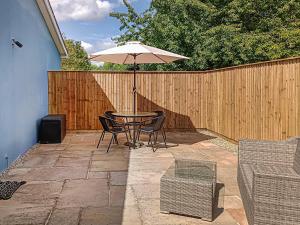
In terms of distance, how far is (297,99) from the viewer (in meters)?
4.69

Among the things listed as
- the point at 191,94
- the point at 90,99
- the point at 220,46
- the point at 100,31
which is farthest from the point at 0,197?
the point at 100,31

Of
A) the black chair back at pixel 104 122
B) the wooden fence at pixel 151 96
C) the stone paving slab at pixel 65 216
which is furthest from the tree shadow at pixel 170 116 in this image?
the stone paving slab at pixel 65 216

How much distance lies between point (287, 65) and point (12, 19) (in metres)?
4.56

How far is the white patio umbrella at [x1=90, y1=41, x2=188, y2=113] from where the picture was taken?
6.23m

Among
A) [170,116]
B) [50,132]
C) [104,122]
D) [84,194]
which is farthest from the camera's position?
[170,116]

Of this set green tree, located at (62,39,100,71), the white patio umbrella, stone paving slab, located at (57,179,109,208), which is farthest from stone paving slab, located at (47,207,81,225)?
green tree, located at (62,39,100,71)

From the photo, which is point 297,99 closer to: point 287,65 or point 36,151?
point 287,65

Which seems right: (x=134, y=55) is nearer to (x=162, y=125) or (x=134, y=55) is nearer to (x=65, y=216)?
(x=162, y=125)

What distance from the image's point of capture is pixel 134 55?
7.04 m

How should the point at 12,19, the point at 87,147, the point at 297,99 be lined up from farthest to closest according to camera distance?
the point at 87,147 → the point at 12,19 → the point at 297,99

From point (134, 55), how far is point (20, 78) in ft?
8.04

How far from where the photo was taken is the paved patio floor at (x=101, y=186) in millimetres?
3043

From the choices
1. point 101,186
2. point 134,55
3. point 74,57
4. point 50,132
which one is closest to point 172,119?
point 134,55

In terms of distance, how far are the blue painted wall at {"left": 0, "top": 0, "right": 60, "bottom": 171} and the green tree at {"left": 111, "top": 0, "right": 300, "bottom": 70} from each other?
5.90 meters
